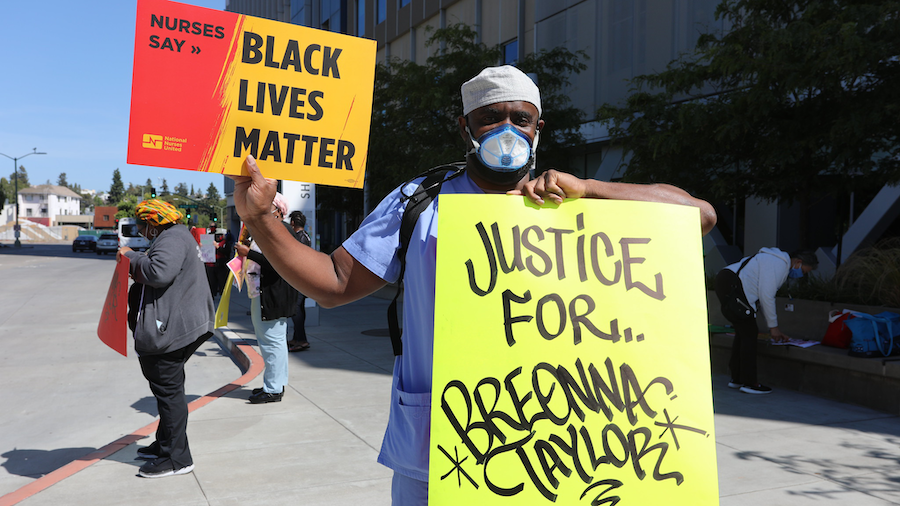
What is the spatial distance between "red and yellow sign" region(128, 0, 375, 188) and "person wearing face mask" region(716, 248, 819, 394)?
620 centimetres

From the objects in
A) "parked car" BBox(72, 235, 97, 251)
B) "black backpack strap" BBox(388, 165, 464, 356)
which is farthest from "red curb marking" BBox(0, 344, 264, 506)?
"parked car" BBox(72, 235, 97, 251)

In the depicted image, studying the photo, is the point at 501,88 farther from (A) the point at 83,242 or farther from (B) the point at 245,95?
(A) the point at 83,242

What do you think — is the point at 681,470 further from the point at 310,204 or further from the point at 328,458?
the point at 310,204

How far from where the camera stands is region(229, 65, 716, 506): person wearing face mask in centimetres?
186

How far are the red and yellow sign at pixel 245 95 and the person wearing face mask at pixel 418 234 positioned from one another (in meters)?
0.19

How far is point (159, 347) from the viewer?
15.2 feet

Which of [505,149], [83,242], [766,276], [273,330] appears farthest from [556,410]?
[83,242]

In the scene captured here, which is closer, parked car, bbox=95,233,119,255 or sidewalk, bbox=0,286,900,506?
sidewalk, bbox=0,286,900,506

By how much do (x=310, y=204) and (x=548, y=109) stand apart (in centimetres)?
544

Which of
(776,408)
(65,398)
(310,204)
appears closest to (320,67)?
(776,408)

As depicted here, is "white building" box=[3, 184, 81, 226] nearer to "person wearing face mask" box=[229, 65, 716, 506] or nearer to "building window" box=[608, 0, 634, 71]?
"building window" box=[608, 0, 634, 71]

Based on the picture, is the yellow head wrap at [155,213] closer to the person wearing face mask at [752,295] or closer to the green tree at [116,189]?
the person wearing face mask at [752,295]

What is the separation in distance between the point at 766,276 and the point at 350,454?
15.7 ft

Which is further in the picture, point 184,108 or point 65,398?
point 65,398
